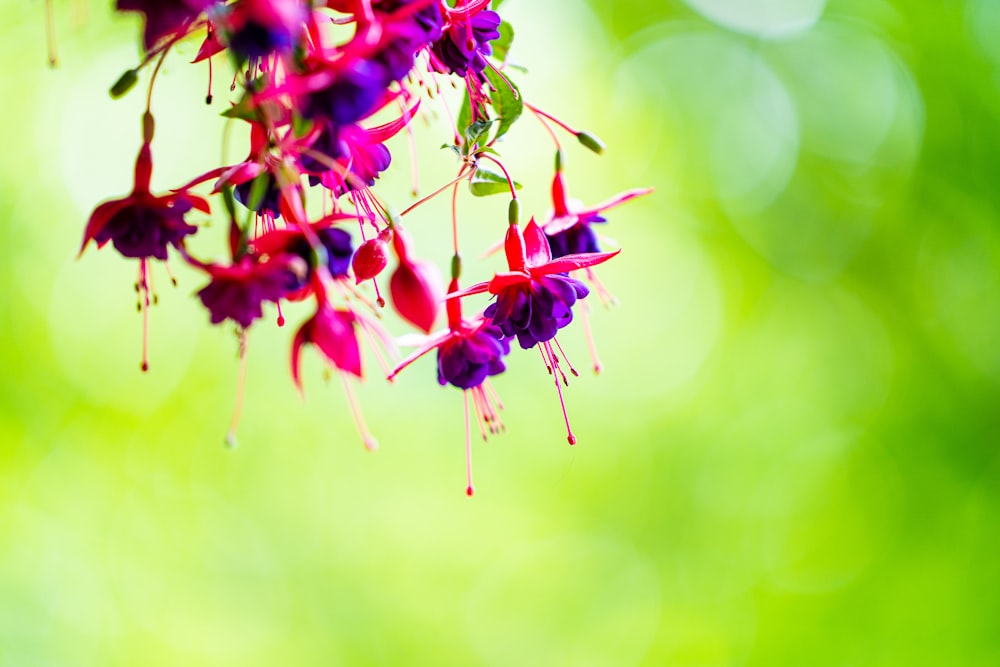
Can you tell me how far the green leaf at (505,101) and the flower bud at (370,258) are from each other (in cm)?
13

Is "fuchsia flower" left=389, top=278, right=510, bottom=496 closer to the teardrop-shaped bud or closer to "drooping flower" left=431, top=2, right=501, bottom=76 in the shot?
the teardrop-shaped bud

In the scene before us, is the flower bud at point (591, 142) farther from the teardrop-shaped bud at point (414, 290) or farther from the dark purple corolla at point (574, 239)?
the teardrop-shaped bud at point (414, 290)

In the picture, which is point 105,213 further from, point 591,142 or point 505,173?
point 591,142

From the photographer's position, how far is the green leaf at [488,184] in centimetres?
59

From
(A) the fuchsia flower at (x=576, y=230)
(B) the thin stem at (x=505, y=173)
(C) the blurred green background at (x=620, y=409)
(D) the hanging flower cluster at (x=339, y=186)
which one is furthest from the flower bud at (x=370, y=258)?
(C) the blurred green background at (x=620, y=409)

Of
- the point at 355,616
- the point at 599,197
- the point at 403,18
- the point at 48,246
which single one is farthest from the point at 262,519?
the point at 403,18

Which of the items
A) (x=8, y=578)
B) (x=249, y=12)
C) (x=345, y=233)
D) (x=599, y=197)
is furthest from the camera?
(x=599, y=197)

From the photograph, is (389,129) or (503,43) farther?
(503,43)

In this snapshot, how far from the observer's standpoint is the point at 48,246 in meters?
2.47

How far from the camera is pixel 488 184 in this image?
608 millimetres

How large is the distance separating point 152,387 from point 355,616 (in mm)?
1020

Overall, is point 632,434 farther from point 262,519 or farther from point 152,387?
point 152,387

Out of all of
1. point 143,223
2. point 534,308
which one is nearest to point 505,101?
point 534,308

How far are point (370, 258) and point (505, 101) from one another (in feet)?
0.55
